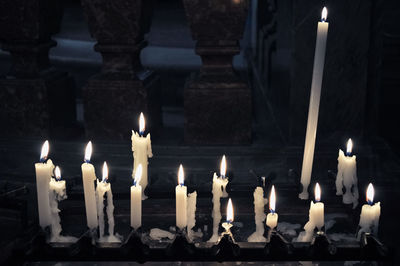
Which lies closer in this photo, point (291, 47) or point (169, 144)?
point (291, 47)

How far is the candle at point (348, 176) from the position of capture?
7.74 ft

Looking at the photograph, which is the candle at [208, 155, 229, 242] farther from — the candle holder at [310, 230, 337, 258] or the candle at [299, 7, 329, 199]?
the candle holder at [310, 230, 337, 258]

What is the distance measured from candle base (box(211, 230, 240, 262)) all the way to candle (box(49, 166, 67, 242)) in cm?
73

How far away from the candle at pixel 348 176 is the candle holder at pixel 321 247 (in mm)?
588

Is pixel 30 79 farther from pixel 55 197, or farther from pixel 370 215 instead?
pixel 370 215

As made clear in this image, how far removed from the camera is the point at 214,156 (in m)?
3.20

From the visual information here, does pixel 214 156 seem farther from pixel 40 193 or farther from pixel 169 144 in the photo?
pixel 40 193

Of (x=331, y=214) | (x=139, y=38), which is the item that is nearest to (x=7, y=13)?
(x=139, y=38)

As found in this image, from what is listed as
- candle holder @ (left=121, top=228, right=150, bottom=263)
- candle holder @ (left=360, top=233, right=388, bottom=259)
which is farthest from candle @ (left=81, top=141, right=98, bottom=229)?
candle holder @ (left=360, top=233, right=388, bottom=259)

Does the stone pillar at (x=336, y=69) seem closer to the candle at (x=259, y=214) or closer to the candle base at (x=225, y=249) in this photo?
the candle at (x=259, y=214)

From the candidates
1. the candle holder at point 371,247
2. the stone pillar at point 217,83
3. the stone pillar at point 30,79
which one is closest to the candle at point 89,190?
the candle holder at point 371,247

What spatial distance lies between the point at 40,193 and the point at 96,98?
4.00ft

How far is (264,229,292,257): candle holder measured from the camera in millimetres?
1864

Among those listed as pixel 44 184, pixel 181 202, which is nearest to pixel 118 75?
pixel 44 184
